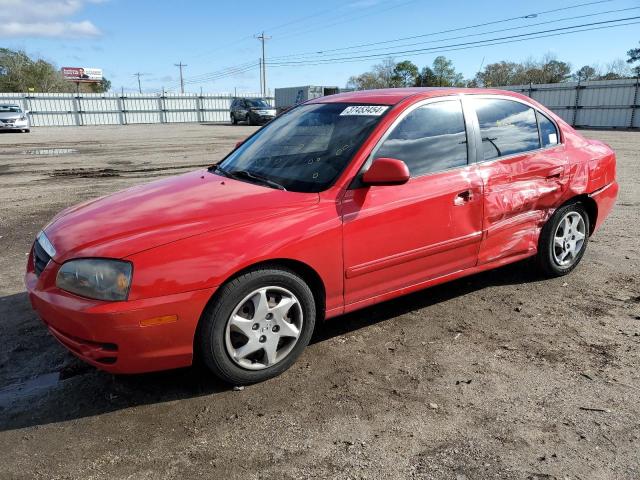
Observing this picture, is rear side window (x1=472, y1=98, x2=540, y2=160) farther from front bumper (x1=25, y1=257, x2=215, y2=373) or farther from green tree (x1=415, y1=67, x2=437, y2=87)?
green tree (x1=415, y1=67, x2=437, y2=87)

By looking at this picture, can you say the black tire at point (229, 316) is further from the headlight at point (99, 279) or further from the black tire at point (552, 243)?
the black tire at point (552, 243)

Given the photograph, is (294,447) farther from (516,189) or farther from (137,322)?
(516,189)

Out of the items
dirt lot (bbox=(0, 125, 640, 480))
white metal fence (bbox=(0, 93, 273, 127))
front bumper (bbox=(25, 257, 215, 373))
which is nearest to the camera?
dirt lot (bbox=(0, 125, 640, 480))

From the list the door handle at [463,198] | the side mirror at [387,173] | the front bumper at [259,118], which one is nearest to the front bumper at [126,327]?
the side mirror at [387,173]

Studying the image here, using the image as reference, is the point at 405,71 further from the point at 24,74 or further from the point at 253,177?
the point at 253,177

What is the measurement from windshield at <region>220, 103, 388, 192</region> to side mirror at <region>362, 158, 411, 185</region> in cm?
23

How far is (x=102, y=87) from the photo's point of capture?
91812 millimetres

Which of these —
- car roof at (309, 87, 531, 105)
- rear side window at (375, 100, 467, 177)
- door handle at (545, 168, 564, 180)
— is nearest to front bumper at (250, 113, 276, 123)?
car roof at (309, 87, 531, 105)

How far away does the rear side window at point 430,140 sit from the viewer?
347cm

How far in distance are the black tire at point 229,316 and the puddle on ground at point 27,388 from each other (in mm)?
1003

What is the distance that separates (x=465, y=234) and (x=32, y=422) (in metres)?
2.93

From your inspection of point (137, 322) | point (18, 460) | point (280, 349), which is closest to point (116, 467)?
point (18, 460)

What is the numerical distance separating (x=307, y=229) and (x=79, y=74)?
281 ft

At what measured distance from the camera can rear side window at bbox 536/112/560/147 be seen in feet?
14.1
